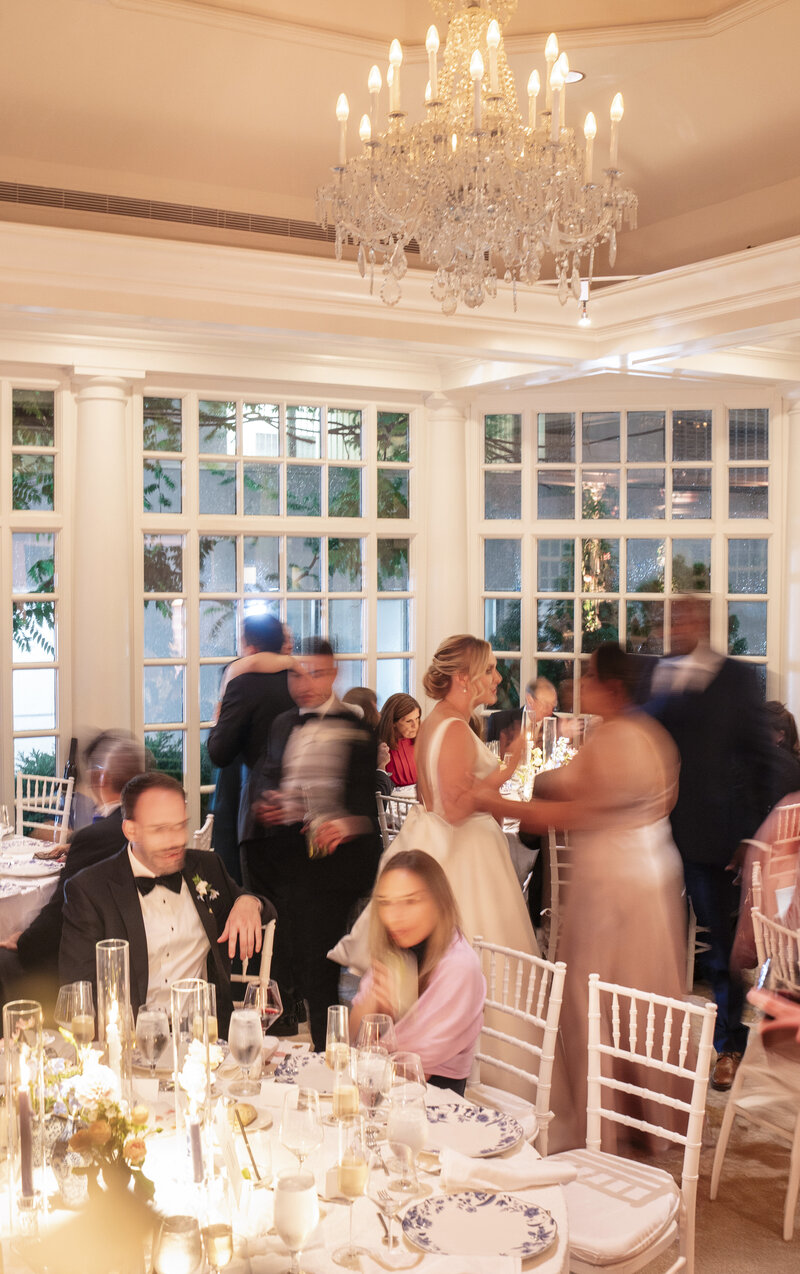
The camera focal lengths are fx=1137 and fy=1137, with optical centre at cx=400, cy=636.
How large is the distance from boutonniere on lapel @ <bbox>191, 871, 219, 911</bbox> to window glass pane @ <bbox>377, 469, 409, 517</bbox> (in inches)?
178

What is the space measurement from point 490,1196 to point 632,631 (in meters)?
5.89

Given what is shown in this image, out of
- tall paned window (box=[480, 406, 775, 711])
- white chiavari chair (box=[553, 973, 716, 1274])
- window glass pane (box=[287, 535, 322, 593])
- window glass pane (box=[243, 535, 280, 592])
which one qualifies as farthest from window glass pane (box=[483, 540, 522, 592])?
white chiavari chair (box=[553, 973, 716, 1274])

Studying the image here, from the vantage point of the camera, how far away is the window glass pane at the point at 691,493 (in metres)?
7.69

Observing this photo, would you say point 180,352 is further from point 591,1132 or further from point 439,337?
point 591,1132

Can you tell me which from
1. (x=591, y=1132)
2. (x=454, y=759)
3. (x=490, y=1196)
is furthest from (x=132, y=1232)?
(x=454, y=759)

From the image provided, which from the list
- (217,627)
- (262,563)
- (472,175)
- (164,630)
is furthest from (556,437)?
(472,175)

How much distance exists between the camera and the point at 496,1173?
7.22 ft

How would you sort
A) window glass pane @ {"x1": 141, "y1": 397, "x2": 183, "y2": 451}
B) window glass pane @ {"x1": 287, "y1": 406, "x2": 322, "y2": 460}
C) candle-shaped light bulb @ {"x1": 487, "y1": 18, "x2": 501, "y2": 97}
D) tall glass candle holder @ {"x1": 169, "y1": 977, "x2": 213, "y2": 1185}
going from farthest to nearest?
window glass pane @ {"x1": 287, "y1": 406, "x2": 322, "y2": 460} < window glass pane @ {"x1": 141, "y1": 397, "x2": 183, "y2": 451} < candle-shaped light bulb @ {"x1": 487, "y1": 18, "x2": 501, "y2": 97} < tall glass candle holder @ {"x1": 169, "y1": 977, "x2": 213, "y2": 1185}

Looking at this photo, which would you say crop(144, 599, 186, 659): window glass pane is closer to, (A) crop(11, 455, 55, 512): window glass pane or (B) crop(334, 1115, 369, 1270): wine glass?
(A) crop(11, 455, 55, 512): window glass pane

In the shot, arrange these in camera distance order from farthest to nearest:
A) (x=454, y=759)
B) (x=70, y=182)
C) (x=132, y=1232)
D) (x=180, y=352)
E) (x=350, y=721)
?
(x=180, y=352) < (x=70, y=182) < (x=350, y=721) < (x=454, y=759) < (x=132, y=1232)

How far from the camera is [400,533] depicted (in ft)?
25.3

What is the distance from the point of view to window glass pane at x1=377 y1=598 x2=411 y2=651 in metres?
7.73

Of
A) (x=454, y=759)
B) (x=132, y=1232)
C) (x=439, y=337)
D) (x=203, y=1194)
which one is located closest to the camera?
(x=132, y=1232)

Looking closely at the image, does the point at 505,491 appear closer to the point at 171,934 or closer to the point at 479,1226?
the point at 171,934
